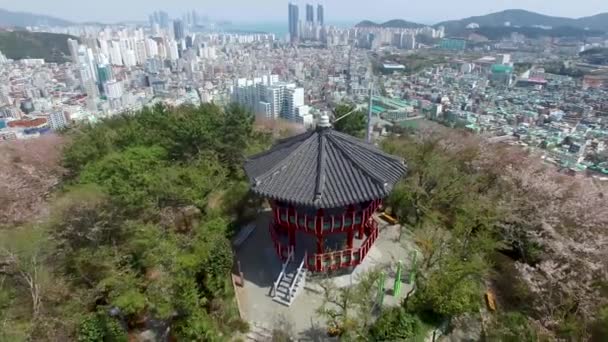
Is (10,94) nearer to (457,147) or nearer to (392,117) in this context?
(392,117)

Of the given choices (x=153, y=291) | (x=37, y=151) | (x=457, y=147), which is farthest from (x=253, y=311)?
(x=37, y=151)

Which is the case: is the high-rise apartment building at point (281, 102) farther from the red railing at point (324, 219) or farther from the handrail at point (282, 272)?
the red railing at point (324, 219)

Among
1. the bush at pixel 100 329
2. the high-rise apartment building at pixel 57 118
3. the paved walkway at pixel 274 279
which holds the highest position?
the bush at pixel 100 329

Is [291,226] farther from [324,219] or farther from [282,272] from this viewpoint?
[282,272]

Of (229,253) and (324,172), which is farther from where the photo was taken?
(229,253)

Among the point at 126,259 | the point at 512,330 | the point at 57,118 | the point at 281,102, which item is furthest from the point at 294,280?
the point at 57,118

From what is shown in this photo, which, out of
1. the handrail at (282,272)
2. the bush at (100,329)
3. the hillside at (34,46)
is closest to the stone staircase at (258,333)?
the handrail at (282,272)

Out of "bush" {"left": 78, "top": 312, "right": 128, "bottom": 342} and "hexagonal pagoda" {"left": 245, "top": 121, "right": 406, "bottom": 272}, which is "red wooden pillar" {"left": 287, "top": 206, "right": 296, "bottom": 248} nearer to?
"hexagonal pagoda" {"left": 245, "top": 121, "right": 406, "bottom": 272}

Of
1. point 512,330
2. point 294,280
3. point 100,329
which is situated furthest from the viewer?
point 294,280
